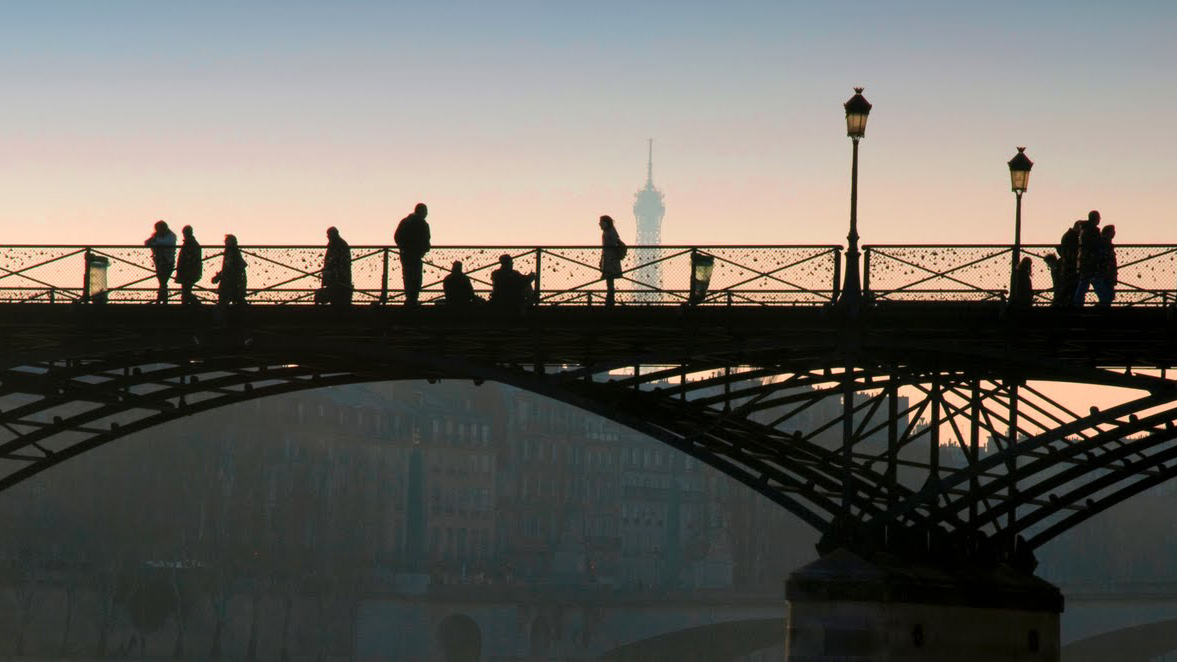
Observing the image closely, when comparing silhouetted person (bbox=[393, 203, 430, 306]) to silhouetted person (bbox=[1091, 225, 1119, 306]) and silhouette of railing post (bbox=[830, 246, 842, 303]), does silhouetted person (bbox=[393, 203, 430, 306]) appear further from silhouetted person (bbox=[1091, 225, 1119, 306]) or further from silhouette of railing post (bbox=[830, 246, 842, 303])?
silhouetted person (bbox=[1091, 225, 1119, 306])

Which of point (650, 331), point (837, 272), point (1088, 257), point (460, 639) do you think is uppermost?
point (1088, 257)

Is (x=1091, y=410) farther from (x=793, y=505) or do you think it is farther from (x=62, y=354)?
(x=62, y=354)

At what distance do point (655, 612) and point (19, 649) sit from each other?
30515 millimetres

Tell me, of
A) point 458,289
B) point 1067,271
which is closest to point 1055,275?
point 1067,271

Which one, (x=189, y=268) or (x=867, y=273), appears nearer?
(x=867, y=273)

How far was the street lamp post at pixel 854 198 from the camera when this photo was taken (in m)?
31.5

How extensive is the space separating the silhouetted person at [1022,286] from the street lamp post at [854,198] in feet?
6.73

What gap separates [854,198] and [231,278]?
9.99m

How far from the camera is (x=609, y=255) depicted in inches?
1330

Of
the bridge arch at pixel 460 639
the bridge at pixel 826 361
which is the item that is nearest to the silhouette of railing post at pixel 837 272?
the bridge at pixel 826 361

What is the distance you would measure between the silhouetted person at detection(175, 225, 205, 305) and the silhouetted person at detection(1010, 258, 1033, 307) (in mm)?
12406

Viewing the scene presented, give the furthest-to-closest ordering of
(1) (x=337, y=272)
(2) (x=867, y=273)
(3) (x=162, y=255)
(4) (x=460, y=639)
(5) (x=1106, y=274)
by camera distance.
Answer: (4) (x=460, y=639)
(3) (x=162, y=255)
(1) (x=337, y=272)
(2) (x=867, y=273)
(5) (x=1106, y=274)

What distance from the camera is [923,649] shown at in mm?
32062

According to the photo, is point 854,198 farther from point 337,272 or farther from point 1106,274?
point 337,272
